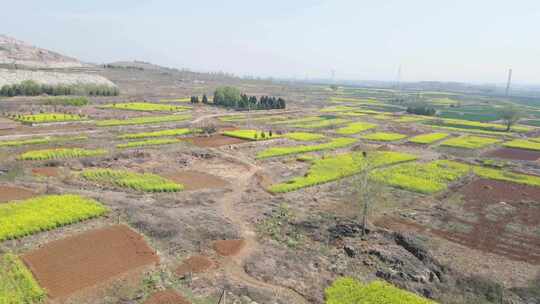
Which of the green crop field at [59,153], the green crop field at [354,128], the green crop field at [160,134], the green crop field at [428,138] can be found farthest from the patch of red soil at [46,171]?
the green crop field at [428,138]

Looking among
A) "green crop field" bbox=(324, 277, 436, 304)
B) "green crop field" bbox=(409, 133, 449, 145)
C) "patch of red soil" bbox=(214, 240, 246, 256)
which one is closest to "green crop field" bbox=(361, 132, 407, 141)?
"green crop field" bbox=(409, 133, 449, 145)

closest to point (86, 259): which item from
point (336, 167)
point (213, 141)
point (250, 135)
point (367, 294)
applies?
point (367, 294)

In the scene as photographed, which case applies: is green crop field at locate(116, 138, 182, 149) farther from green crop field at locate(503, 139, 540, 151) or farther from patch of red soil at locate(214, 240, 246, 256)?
green crop field at locate(503, 139, 540, 151)

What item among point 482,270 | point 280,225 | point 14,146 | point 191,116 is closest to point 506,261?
point 482,270

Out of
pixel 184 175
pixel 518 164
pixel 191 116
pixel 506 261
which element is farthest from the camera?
pixel 191 116

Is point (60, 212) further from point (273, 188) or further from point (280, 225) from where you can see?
point (273, 188)

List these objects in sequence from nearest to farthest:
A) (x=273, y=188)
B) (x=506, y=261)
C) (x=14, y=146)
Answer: (x=506, y=261), (x=273, y=188), (x=14, y=146)
